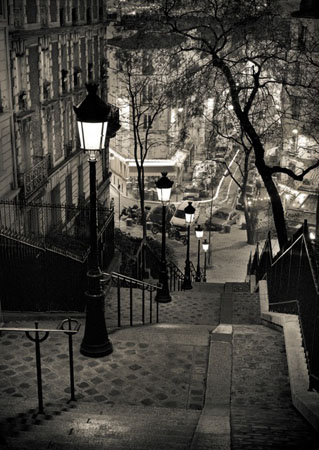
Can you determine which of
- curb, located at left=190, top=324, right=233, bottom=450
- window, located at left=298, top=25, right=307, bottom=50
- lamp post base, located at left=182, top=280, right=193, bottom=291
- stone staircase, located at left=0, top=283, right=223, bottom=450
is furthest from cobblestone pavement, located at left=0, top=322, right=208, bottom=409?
window, located at left=298, top=25, right=307, bottom=50

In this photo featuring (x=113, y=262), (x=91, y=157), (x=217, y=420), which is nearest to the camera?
(x=217, y=420)

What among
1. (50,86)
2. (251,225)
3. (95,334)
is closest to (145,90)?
(251,225)

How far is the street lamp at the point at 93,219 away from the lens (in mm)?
7020

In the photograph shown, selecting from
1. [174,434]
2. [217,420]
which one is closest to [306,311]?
[217,420]

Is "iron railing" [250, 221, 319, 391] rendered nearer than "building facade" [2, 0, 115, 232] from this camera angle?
Yes

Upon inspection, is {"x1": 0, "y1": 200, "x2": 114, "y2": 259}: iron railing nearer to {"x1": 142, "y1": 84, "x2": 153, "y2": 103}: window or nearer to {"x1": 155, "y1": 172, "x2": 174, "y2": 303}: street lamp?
{"x1": 155, "y1": 172, "x2": 174, "y2": 303}: street lamp

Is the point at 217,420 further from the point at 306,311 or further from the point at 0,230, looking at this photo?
the point at 0,230

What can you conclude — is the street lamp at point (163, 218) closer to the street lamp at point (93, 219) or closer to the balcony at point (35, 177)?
the street lamp at point (93, 219)

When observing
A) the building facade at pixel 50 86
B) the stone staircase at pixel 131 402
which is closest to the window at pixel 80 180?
the building facade at pixel 50 86

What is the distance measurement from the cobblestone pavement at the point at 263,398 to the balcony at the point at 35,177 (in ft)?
44.5

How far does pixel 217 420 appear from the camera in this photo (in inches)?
223

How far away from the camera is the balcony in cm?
2041

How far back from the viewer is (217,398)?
250 inches

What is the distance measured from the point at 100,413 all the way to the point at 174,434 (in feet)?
3.02
